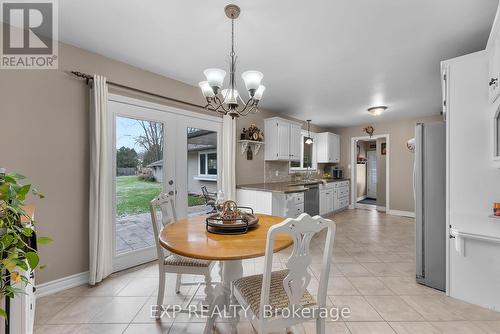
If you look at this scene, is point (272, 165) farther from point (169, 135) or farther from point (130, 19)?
point (130, 19)

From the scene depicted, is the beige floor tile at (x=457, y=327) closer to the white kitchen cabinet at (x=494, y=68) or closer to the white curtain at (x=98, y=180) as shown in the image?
the white kitchen cabinet at (x=494, y=68)

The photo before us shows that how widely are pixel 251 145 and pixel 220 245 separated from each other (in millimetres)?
3036

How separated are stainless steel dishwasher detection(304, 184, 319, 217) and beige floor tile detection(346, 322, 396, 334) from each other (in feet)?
7.90

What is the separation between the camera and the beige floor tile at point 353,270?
2.60m

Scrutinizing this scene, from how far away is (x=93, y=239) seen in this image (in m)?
2.31

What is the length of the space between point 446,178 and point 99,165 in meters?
3.48

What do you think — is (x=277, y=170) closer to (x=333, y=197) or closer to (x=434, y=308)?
(x=333, y=197)

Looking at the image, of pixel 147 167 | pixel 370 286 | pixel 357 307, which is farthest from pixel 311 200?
pixel 147 167

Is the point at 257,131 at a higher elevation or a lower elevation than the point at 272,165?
higher

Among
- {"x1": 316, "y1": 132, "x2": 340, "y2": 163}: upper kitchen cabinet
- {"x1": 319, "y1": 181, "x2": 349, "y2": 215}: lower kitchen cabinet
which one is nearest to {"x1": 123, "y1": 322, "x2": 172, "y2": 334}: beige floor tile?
{"x1": 319, "y1": 181, "x2": 349, "y2": 215}: lower kitchen cabinet

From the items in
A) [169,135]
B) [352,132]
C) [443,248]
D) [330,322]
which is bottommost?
[330,322]

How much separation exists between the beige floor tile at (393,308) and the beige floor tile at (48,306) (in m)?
2.77

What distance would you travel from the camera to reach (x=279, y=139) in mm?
4422

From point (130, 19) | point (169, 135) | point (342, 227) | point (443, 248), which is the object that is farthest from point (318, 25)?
point (342, 227)
